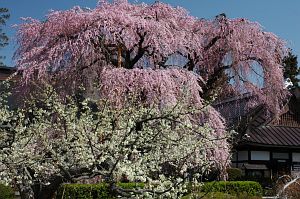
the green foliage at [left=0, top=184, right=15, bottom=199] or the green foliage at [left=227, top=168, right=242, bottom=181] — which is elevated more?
the green foliage at [left=227, top=168, right=242, bottom=181]

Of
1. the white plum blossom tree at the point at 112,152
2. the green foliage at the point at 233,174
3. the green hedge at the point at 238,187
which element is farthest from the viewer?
the green foliage at the point at 233,174

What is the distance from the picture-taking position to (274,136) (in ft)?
75.5

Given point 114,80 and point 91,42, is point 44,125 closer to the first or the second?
point 114,80

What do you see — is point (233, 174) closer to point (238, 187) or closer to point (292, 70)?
point (238, 187)

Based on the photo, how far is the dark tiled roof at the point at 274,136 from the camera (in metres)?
22.1

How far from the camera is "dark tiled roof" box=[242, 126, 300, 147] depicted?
22141 millimetres

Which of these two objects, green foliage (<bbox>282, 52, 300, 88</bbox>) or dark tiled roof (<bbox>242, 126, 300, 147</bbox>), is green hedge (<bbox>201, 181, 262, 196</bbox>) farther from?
green foliage (<bbox>282, 52, 300, 88</bbox>)

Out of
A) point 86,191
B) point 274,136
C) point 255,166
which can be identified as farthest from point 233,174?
point 86,191

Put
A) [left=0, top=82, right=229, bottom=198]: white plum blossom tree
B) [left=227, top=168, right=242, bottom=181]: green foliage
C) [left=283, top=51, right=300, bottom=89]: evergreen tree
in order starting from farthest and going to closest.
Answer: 1. [left=283, top=51, right=300, bottom=89]: evergreen tree
2. [left=227, top=168, right=242, bottom=181]: green foliage
3. [left=0, top=82, right=229, bottom=198]: white plum blossom tree

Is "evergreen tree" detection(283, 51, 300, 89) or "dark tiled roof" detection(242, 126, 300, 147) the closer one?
"dark tiled roof" detection(242, 126, 300, 147)

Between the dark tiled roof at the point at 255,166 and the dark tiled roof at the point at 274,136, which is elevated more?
the dark tiled roof at the point at 274,136

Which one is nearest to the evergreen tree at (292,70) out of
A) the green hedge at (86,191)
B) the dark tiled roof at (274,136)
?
the dark tiled roof at (274,136)

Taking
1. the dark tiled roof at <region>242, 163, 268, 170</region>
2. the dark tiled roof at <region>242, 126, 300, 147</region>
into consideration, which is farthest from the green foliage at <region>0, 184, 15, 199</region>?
the dark tiled roof at <region>242, 163, 268, 170</region>

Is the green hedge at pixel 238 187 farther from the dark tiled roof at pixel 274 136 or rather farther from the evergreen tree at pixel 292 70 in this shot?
the evergreen tree at pixel 292 70
